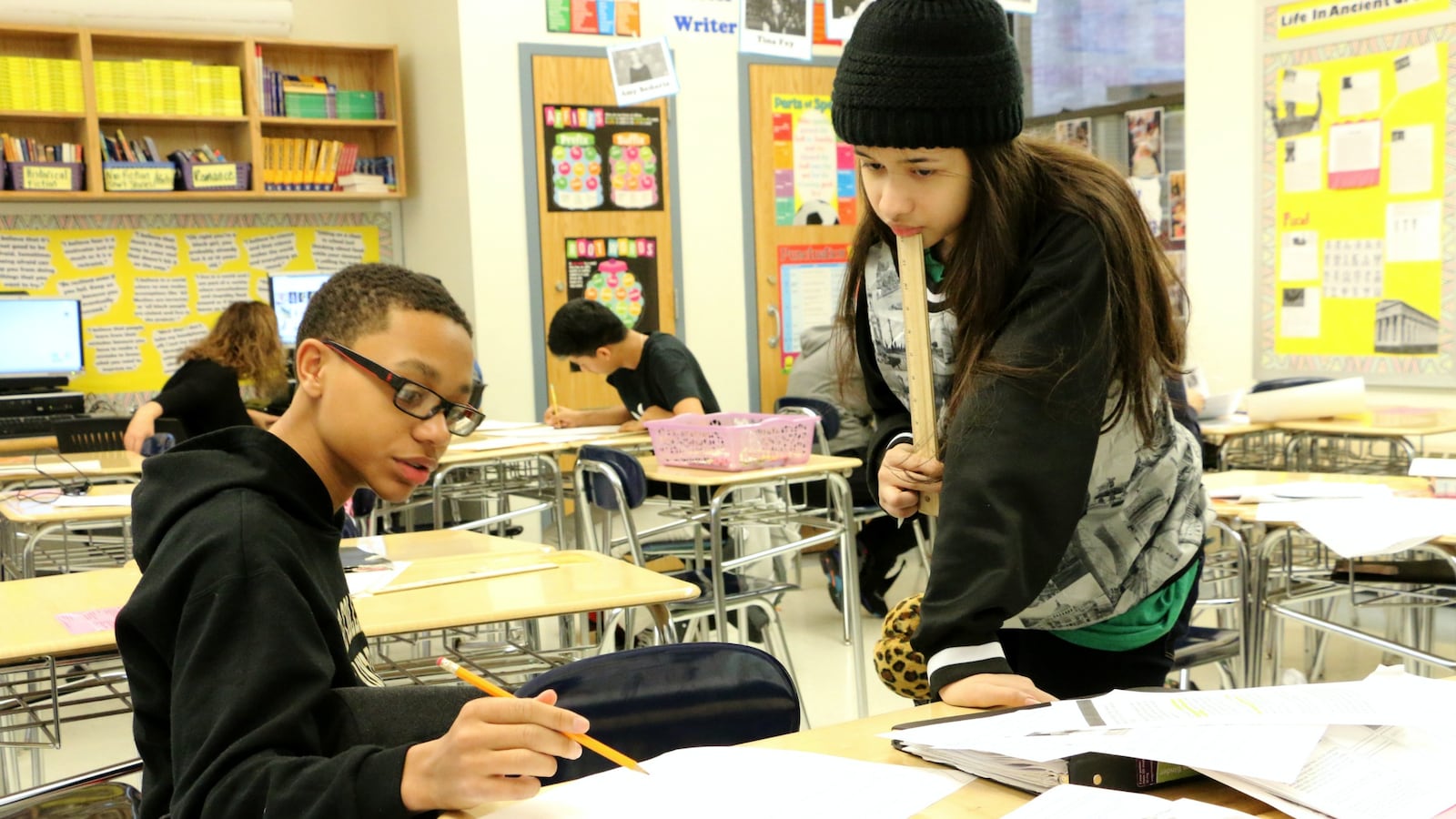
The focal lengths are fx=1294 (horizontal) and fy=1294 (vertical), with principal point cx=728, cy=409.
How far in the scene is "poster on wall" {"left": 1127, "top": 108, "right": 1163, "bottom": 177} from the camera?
20.4 ft

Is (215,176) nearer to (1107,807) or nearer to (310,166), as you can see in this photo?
(310,166)

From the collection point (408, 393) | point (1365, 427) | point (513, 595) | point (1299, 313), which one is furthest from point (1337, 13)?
point (408, 393)

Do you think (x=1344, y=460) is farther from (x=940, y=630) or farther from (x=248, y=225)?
(x=248, y=225)

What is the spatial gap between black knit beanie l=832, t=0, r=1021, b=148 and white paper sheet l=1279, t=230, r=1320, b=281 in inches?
189

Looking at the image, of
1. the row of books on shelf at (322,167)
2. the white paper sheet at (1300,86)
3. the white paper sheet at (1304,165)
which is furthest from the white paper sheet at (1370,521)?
the row of books on shelf at (322,167)

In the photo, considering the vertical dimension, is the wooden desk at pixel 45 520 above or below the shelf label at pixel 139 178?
below

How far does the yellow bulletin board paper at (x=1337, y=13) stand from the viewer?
5.06 metres

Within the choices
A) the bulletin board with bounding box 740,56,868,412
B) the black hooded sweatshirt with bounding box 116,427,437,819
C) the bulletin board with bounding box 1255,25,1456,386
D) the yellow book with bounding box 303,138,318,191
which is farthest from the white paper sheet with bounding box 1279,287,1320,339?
the black hooded sweatshirt with bounding box 116,427,437,819

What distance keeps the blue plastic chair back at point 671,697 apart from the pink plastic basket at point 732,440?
89.8 inches

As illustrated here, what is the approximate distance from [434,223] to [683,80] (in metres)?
1.44

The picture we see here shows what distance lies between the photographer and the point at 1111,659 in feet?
4.54

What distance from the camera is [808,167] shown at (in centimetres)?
686

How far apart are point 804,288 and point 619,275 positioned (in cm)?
108

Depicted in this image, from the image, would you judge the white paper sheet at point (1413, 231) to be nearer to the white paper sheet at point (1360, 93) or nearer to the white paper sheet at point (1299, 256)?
Answer: the white paper sheet at point (1299, 256)
